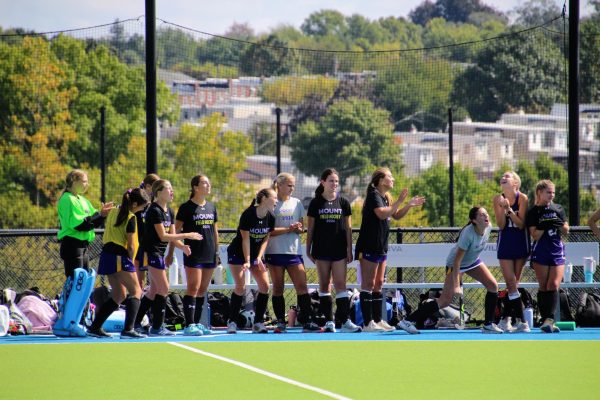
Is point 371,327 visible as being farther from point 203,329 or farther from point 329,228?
point 203,329

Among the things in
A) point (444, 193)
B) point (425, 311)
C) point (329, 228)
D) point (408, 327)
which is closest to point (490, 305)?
point (408, 327)

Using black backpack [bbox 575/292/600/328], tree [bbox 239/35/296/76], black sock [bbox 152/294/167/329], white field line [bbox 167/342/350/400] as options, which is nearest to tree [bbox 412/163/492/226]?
black backpack [bbox 575/292/600/328]

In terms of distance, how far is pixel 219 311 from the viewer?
14750mm

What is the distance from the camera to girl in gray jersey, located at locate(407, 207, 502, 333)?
43.3 feet

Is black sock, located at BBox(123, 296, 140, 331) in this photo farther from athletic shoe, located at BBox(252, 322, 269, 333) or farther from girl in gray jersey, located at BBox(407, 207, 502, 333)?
girl in gray jersey, located at BBox(407, 207, 502, 333)

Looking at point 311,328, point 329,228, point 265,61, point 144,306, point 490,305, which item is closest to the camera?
point 144,306

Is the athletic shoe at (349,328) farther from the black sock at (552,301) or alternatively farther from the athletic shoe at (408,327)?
the black sock at (552,301)

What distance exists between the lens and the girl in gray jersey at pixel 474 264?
13.2 metres

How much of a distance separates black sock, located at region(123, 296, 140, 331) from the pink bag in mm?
1565

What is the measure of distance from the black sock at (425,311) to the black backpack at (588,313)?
69.4 inches

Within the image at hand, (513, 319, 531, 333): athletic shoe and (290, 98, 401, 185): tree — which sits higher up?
A: (290, 98, 401, 185): tree

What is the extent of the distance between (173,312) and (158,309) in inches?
67.2

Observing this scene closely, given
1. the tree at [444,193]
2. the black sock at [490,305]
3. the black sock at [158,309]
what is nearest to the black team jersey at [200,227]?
the black sock at [158,309]

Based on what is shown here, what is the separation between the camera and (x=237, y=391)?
8.48 metres
